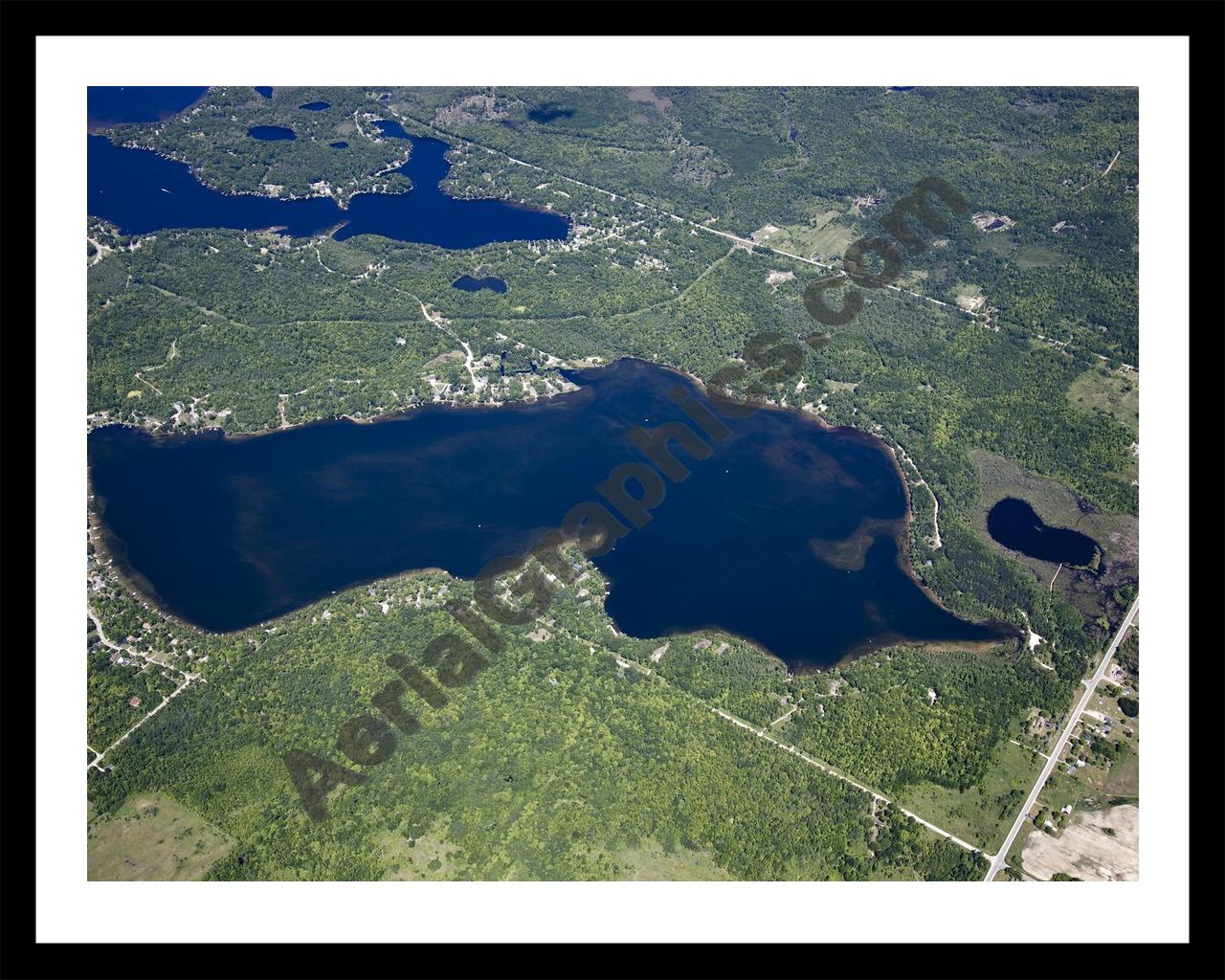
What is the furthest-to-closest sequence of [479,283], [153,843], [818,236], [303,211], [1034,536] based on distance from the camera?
1. [303,211]
2. [818,236]
3. [479,283]
4. [1034,536]
5. [153,843]

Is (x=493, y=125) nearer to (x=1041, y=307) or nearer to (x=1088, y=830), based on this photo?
(x=1041, y=307)

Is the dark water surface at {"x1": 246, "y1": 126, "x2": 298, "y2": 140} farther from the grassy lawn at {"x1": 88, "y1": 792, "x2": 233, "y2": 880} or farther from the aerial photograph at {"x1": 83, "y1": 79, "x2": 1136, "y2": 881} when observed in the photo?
the grassy lawn at {"x1": 88, "y1": 792, "x2": 233, "y2": 880}

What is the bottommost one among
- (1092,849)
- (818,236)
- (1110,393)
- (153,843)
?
(153,843)

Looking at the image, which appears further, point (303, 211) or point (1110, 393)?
point (303, 211)

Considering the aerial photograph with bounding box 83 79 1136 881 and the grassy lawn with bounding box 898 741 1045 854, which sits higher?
the aerial photograph with bounding box 83 79 1136 881

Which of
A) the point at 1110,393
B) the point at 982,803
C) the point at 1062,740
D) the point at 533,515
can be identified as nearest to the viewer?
the point at 982,803

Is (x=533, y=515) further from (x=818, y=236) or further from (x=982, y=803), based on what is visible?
(x=818, y=236)

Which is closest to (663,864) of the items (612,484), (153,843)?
(153,843)

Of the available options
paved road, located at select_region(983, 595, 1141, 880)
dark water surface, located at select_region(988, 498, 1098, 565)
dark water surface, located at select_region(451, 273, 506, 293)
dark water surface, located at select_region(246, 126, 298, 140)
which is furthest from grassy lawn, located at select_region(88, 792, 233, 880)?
dark water surface, located at select_region(246, 126, 298, 140)
